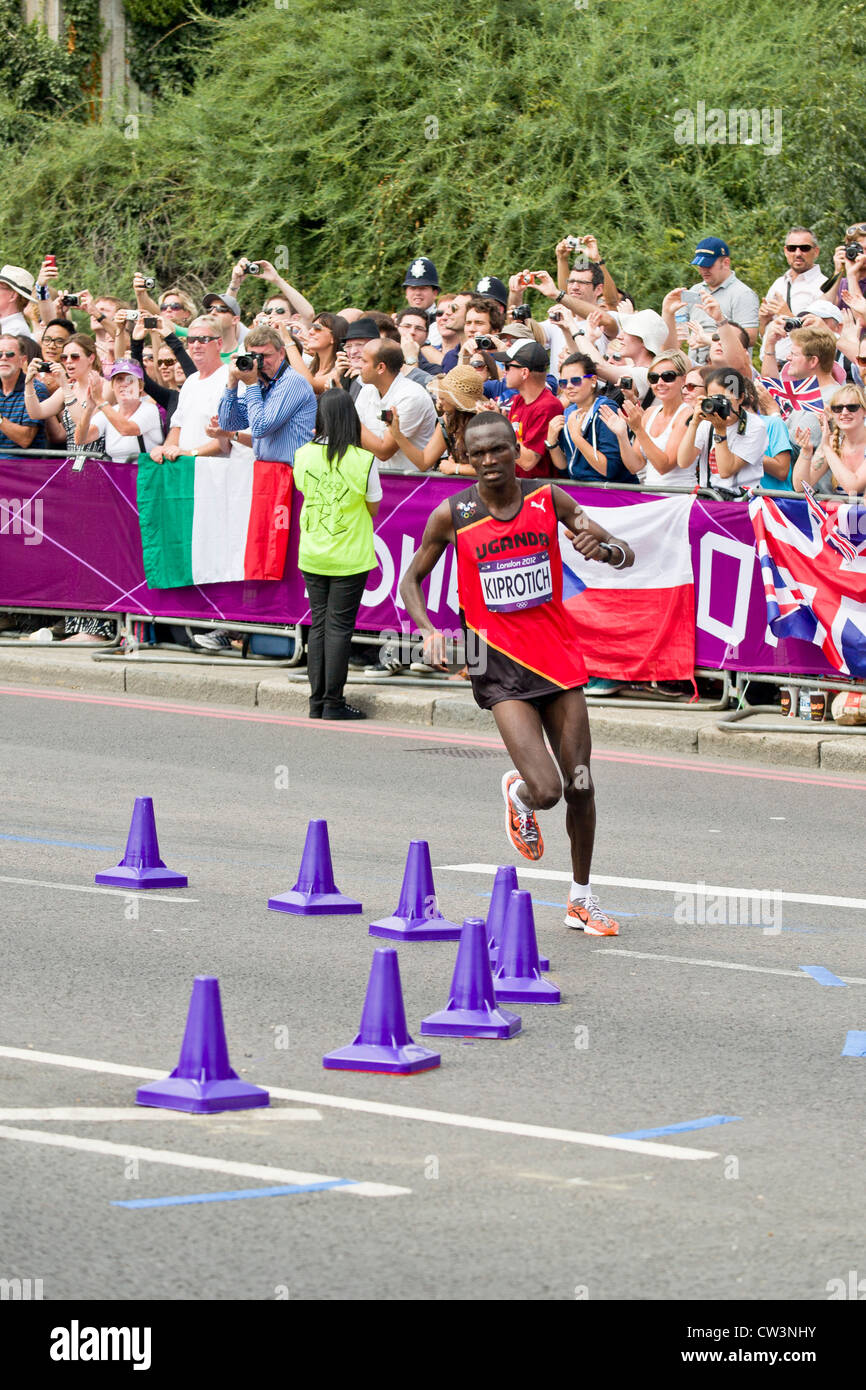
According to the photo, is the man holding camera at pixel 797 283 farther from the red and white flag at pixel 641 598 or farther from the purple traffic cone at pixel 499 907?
the purple traffic cone at pixel 499 907

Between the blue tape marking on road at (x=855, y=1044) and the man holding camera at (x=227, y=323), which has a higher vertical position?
the man holding camera at (x=227, y=323)

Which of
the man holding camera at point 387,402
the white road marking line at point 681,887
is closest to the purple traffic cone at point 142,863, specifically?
the white road marking line at point 681,887

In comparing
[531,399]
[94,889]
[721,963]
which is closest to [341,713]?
[531,399]

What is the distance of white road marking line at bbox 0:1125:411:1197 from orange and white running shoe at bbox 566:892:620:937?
3205 mm

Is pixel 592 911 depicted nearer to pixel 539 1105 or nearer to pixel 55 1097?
pixel 539 1105

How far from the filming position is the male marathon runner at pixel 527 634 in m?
8.50

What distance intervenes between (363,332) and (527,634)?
6.29 metres

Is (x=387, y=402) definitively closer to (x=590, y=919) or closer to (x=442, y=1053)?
(x=590, y=919)

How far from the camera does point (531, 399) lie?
13102 millimetres

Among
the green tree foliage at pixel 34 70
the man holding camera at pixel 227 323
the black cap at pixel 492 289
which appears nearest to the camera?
the black cap at pixel 492 289

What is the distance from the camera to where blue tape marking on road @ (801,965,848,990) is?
782 centimetres

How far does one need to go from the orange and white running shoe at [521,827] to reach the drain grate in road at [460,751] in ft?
13.8

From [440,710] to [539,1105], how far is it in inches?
314
